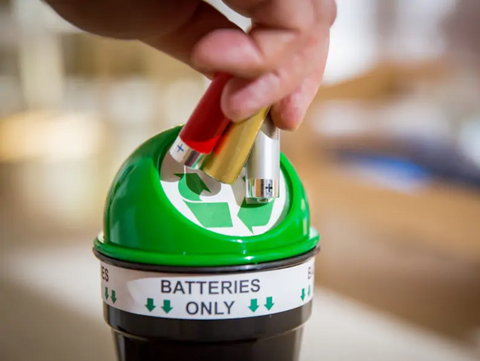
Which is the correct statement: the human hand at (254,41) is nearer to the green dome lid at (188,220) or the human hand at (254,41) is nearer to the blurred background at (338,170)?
the green dome lid at (188,220)

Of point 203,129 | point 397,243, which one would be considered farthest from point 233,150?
point 397,243

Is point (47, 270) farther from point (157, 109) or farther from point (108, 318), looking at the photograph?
point (157, 109)

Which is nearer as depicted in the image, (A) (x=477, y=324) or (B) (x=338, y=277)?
(A) (x=477, y=324)

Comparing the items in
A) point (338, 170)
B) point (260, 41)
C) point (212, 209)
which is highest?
point (260, 41)

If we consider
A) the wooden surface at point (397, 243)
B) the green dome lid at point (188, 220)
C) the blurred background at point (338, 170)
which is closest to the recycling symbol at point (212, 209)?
the green dome lid at point (188, 220)

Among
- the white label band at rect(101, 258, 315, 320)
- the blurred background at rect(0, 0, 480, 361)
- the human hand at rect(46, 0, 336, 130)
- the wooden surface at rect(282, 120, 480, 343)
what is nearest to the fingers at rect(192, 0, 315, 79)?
the human hand at rect(46, 0, 336, 130)

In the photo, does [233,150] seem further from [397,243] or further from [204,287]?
[397,243]

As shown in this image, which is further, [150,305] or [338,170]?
[338,170]

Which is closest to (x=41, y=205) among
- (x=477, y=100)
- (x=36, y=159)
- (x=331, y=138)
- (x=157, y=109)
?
(x=36, y=159)
